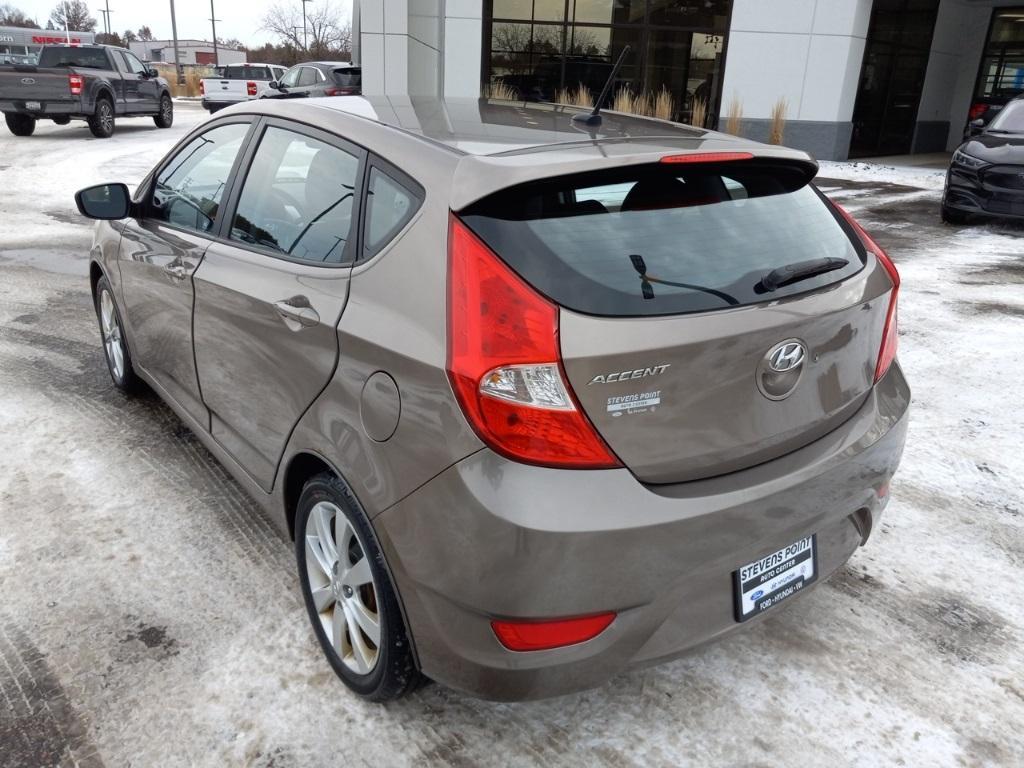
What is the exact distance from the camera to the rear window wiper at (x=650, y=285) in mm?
1884

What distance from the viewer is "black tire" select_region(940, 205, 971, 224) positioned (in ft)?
32.8

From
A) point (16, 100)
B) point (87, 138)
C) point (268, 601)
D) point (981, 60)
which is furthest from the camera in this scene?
point (981, 60)

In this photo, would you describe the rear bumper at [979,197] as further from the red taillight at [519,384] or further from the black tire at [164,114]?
the black tire at [164,114]

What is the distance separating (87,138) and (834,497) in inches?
751

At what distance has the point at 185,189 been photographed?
3348mm

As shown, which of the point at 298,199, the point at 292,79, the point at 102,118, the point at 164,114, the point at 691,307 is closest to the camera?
the point at 691,307

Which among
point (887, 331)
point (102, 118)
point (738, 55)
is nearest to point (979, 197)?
point (887, 331)

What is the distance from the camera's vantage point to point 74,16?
4097 inches

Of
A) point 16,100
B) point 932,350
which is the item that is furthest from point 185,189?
point 16,100

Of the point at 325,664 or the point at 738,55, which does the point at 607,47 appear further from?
the point at 325,664

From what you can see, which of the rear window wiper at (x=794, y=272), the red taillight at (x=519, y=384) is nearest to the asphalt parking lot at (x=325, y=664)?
the red taillight at (x=519, y=384)

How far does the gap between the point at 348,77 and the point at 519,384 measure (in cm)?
2046

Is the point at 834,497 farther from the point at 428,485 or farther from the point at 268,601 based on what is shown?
the point at 268,601

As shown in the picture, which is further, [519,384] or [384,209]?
[384,209]
